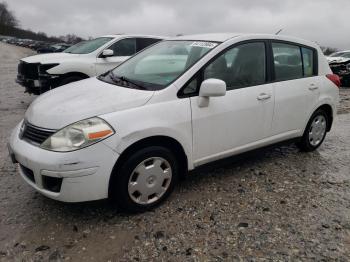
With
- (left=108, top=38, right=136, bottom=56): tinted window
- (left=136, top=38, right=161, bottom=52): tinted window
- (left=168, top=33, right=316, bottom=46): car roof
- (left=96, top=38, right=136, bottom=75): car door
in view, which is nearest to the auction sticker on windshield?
(left=168, top=33, right=316, bottom=46): car roof

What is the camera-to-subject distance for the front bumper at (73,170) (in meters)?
2.77

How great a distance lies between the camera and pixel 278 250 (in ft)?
9.20

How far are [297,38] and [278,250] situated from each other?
291cm

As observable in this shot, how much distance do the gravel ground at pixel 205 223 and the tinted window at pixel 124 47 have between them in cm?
444

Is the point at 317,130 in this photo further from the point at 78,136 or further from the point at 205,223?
the point at 78,136

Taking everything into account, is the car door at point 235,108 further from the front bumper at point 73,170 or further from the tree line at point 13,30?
the tree line at point 13,30

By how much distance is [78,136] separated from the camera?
2.84 m

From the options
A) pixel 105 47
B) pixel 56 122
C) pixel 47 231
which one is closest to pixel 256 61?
pixel 56 122

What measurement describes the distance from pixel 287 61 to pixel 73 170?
2.95 meters

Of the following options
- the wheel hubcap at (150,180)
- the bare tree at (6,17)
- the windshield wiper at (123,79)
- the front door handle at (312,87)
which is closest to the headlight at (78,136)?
the wheel hubcap at (150,180)

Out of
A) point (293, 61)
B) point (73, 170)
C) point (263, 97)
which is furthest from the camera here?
point (293, 61)

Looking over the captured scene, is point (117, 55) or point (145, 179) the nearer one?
point (145, 179)

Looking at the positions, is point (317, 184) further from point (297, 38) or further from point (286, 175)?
point (297, 38)

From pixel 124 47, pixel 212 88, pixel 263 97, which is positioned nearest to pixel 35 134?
pixel 212 88
